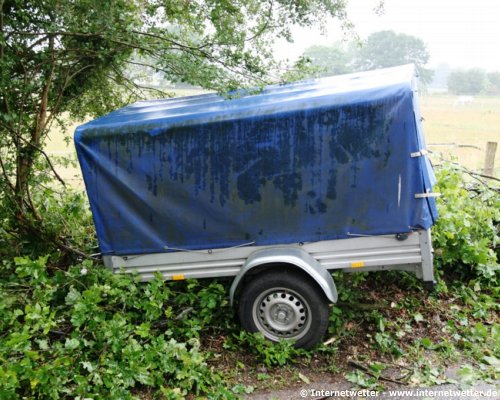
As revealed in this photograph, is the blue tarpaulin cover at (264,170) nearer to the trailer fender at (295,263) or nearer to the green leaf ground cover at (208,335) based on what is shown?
the trailer fender at (295,263)

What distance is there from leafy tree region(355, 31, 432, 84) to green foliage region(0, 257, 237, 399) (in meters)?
33.7

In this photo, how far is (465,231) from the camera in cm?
595

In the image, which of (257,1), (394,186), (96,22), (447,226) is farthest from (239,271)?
(257,1)

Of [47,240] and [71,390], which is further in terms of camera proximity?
[47,240]

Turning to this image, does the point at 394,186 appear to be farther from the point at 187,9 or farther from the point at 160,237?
the point at 187,9

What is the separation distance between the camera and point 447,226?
5949 millimetres

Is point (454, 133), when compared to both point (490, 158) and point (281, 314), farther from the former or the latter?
point (281, 314)

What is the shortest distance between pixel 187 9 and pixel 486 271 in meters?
4.96

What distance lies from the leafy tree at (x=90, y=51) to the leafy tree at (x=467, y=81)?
40.4 meters

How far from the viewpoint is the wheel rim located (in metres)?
4.79

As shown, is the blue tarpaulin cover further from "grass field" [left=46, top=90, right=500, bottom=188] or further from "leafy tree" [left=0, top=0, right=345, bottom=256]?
"grass field" [left=46, top=90, right=500, bottom=188]

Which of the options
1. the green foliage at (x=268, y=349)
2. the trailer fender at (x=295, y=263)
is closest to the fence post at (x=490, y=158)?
the trailer fender at (x=295, y=263)

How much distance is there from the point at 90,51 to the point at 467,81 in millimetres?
44519

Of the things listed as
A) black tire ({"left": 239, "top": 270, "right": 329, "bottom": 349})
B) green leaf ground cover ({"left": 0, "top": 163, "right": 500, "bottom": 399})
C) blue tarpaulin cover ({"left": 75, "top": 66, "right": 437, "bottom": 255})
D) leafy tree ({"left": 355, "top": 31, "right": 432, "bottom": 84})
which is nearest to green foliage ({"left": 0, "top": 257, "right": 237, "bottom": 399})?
green leaf ground cover ({"left": 0, "top": 163, "right": 500, "bottom": 399})
